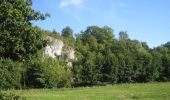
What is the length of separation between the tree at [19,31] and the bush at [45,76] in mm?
65084

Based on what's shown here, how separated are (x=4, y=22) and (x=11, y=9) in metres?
0.35

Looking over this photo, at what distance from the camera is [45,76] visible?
76.8 m

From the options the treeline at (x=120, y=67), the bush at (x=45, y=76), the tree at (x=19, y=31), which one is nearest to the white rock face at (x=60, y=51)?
the treeline at (x=120, y=67)

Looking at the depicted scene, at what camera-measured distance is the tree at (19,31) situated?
895 cm

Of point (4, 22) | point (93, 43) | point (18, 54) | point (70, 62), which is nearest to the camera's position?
point (4, 22)

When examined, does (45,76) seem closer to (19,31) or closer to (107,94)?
(107,94)

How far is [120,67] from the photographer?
9200 centimetres

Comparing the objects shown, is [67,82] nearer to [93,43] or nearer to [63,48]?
[63,48]

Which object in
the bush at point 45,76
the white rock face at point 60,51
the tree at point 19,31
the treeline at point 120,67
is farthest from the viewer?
the white rock face at point 60,51

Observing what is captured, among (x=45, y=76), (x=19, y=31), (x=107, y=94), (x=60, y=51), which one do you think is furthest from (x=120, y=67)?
(x=19, y=31)

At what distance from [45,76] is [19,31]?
67966mm

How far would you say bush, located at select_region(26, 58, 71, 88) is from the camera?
251 ft

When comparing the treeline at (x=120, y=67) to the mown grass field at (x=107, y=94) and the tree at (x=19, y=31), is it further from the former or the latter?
the tree at (x=19, y=31)

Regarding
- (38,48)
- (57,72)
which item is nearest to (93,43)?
(57,72)
